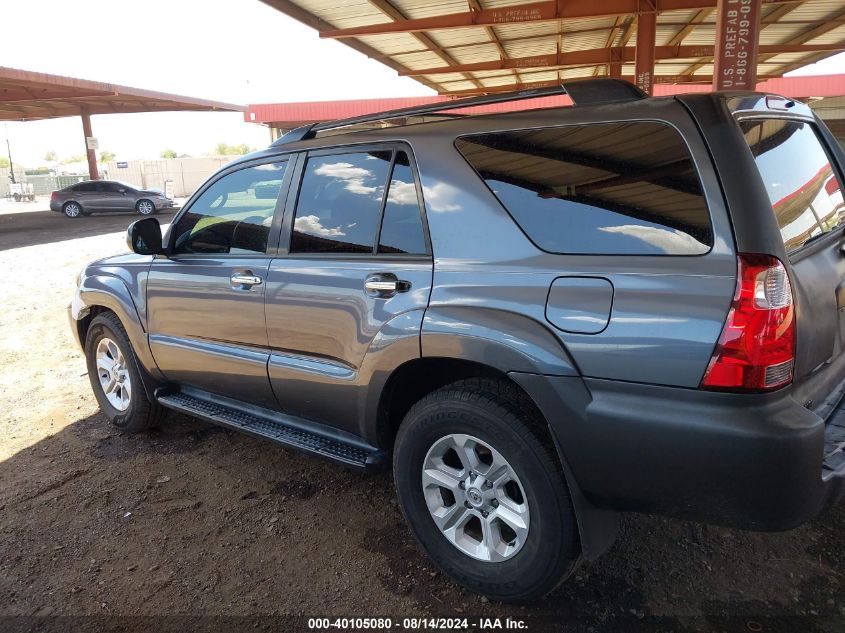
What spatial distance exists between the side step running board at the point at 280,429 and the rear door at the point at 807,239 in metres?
1.75

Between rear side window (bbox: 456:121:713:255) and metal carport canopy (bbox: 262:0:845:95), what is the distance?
5.76m

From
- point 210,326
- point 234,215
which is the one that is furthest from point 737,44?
point 210,326

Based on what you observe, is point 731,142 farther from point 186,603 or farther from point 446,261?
point 186,603

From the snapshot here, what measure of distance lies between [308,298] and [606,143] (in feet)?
4.89

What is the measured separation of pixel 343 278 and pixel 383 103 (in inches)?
1119

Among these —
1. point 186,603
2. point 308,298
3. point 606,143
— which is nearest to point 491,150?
point 606,143

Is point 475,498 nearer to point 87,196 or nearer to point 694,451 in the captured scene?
point 694,451

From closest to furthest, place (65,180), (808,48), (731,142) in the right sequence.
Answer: (731,142)
(808,48)
(65,180)

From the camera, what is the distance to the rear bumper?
185 centimetres

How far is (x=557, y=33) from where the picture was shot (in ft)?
Answer: 45.3

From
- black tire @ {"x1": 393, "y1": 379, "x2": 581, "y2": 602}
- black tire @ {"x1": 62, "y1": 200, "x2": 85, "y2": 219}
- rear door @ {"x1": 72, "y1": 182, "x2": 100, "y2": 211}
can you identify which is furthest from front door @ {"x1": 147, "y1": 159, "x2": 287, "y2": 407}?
black tire @ {"x1": 62, "y1": 200, "x2": 85, "y2": 219}

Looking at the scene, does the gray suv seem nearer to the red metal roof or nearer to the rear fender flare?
the rear fender flare

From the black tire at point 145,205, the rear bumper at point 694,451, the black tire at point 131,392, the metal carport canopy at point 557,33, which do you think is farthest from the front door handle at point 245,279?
the black tire at point 145,205

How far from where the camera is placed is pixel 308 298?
2.93 metres
